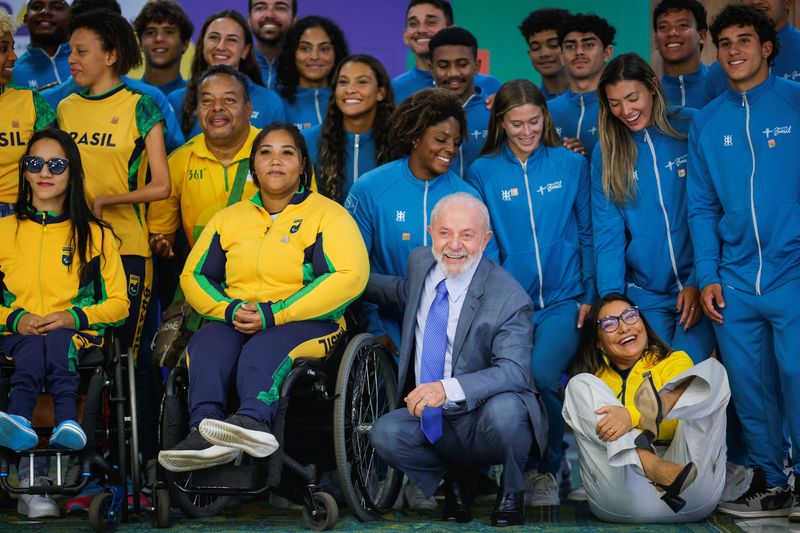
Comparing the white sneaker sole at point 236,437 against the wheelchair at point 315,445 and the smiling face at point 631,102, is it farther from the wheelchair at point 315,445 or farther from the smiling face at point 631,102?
the smiling face at point 631,102

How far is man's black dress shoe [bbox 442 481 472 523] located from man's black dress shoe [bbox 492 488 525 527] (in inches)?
5.3

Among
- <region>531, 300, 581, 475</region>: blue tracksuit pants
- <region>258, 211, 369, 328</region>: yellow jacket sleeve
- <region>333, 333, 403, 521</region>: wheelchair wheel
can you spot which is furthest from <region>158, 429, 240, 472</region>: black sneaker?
<region>531, 300, 581, 475</region>: blue tracksuit pants

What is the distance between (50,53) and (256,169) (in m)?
1.75

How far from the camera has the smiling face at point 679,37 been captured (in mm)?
5074

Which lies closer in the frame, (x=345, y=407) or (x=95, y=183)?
(x=345, y=407)

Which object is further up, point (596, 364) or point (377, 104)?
point (377, 104)

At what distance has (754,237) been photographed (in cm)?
417

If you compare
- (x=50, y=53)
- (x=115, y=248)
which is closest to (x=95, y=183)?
(x=115, y=248)

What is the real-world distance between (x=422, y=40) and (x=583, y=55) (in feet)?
3.12

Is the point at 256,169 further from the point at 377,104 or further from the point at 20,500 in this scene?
the point at 20,500

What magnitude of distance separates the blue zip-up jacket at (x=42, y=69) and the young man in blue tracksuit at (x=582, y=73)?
7.52 ft

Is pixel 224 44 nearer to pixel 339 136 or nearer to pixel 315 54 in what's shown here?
pixel 315 54

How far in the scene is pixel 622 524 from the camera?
12.7ft

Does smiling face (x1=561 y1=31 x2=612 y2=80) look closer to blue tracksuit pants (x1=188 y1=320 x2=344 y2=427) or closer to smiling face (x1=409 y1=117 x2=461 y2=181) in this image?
smiling face (x1=409 y1=117 x2=461 y2=181)
